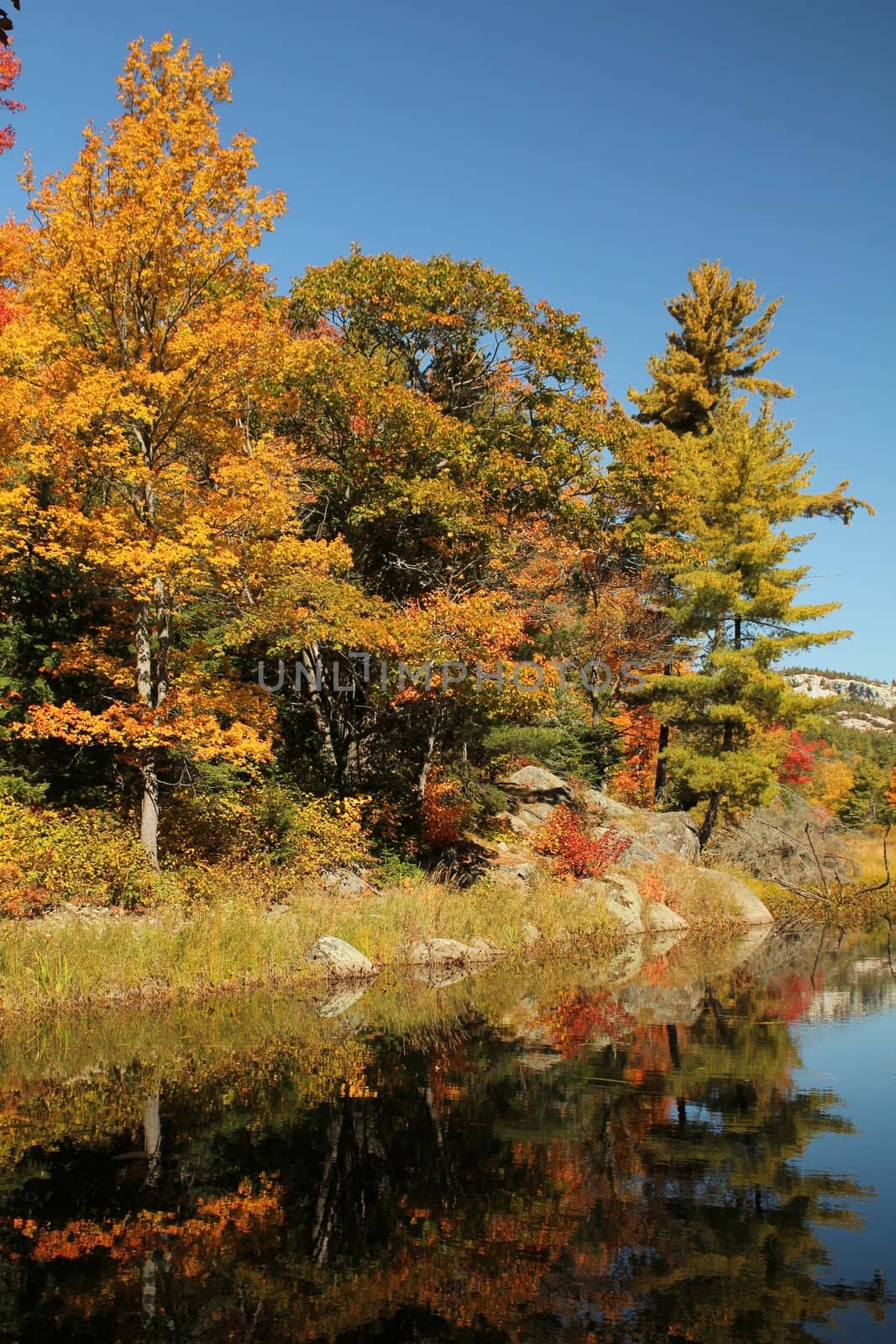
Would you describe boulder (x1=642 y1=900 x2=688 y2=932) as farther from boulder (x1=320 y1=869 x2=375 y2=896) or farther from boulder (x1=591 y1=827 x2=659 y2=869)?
boulder (x1=320 y1=869 x2=375 y2=896)

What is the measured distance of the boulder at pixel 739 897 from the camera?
2342 centimetres

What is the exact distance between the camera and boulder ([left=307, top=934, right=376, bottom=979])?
14.6 meters

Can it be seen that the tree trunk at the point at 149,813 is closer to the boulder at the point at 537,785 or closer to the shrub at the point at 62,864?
the shrub at the point at 62,864

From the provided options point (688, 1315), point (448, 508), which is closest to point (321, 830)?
point (448, 508)

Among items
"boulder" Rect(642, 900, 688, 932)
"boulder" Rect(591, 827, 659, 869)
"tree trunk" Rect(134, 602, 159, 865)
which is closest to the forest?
"tree trunk" Rect(134, 602, 159, 865)

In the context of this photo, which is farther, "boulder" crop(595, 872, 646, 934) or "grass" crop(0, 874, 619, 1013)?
"boulder" crop(595, 872, 646, 934)

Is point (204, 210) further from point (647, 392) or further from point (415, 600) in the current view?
point (647, 392)

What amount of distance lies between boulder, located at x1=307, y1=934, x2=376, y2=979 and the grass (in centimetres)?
18

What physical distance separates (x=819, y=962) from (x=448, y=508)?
417 inches

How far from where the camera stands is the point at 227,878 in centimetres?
1555

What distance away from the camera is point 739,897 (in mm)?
23781

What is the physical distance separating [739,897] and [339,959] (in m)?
12.5

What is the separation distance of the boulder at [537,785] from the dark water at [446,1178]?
13.0 metres

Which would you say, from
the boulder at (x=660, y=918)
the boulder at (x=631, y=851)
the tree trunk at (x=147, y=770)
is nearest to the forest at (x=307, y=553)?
the tree trunk at (x=147, y=770)
